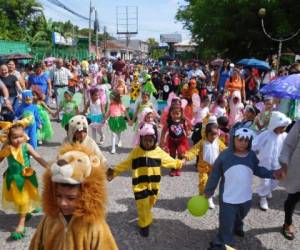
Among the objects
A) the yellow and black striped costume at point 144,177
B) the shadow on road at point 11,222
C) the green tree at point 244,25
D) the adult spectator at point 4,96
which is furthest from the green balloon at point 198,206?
the green tree at point 244,25

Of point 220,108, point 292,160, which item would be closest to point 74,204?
point 292,160

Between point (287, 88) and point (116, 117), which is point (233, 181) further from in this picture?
point (116, 117)

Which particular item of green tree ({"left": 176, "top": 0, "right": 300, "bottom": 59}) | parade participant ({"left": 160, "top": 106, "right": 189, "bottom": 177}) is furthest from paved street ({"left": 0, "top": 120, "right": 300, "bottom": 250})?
green tree ({"left": 176, "top": 0, "right": 300, "bottom": 59})

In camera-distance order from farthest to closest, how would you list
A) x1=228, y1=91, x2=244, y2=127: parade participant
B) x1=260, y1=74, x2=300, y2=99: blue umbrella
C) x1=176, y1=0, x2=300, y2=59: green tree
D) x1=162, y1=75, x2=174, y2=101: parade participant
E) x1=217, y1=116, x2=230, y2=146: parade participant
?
x1=176, y1=0, x2=300, y2=59: green tree, x1=162, y1=75, x2=174, y2=101: parade participant, x1=228, y1=91, x2=244, y2=127: parade participant, x1=217, y1=116, x2=230, y2=146: parade participant, x1=260, y1=74, x2=300, y2=99: blue umbrella

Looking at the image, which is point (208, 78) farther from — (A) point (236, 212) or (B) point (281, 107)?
(A) point (236, 212)

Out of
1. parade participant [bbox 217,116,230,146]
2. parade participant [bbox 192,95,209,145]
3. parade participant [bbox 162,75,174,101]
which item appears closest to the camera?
parade participant [bbox 217,116,230,146]

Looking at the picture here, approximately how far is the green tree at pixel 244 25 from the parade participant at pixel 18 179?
73.2 ft

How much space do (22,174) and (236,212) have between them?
8.42 ft

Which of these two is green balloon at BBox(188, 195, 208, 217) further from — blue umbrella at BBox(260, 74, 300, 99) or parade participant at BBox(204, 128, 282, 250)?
blue umbrella at BBox(260, 74, 300, 99)

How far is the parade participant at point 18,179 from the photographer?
4660 mm

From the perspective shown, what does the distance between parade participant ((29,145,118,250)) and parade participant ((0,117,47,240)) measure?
2.26 m

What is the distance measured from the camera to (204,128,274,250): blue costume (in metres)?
4.19

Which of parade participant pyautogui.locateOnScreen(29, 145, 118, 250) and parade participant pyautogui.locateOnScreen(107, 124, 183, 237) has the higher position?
parade participant pyautogui.locateOnScreen(29, 145, 118, 250)

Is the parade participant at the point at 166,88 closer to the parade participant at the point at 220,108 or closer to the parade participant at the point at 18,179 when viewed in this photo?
the parade participant at the point at 220,108
